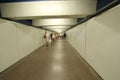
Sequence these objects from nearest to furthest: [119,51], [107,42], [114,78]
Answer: [119,51]
[114,78]
[107,42]

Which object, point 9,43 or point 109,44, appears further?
point 9,43

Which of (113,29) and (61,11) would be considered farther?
(61,11)

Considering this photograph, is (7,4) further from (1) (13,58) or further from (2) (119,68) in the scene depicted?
(2) (119,68)

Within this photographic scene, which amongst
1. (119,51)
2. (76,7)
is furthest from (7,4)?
(119,51)

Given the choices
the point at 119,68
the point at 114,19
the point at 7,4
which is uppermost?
the point at 7,4

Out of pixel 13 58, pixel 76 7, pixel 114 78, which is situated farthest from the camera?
pixel 13 58

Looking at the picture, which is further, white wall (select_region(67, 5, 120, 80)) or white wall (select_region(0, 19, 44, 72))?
white wall (select_region(0, 19, 44, 72))

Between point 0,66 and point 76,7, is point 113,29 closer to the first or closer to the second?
point 76,7

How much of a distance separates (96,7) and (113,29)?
1161 mm

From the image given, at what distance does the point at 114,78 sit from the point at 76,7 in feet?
6.44

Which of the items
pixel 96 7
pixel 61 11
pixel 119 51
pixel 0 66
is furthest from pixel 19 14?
pixel 119 51

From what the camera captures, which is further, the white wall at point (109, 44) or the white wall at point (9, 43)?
the white wall at point (9, 43)

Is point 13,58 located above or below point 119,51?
below

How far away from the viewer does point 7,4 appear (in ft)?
10.5
